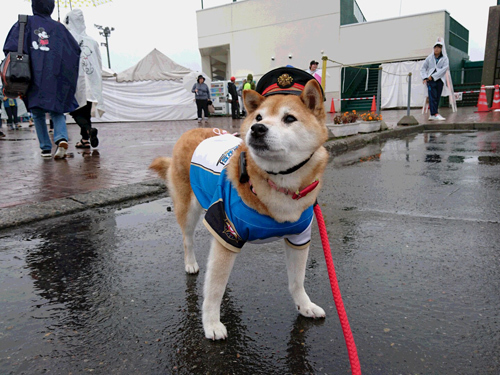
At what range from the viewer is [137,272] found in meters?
2.85

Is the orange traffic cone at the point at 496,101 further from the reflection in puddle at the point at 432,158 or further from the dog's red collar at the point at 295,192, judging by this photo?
the dog's red collar at the point at 295,192

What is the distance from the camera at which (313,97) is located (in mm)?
2137

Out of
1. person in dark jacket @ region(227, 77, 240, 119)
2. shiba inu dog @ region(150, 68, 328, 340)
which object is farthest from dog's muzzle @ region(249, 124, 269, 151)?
person in dark jacket @ region(227, 77, 240, 119)

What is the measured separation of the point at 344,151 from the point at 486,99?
1465cm

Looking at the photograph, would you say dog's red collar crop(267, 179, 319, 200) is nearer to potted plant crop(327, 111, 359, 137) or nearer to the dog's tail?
the dog's tail

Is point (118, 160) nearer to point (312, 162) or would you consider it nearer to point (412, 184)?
point (412, 184)

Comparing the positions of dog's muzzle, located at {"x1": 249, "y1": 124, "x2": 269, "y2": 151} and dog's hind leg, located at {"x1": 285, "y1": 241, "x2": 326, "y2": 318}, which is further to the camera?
dog's hind leg, located at {"x1": 285, "y1": 241, "x2": 326, "y2": 318}

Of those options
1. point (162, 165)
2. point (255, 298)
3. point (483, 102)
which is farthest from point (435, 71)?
point (255, 298)

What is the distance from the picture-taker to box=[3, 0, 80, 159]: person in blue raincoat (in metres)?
6.59

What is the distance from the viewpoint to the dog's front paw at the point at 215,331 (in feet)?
6.82

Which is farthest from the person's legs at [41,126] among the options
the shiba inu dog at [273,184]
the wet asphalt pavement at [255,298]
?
the shiba inu dog at [273,184]

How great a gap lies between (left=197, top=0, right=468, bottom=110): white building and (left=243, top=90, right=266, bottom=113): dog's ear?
89.4 feet

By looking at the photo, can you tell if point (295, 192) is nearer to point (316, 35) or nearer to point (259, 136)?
point (259, 136)

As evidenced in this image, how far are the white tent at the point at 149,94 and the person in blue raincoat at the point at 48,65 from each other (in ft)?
52.8
